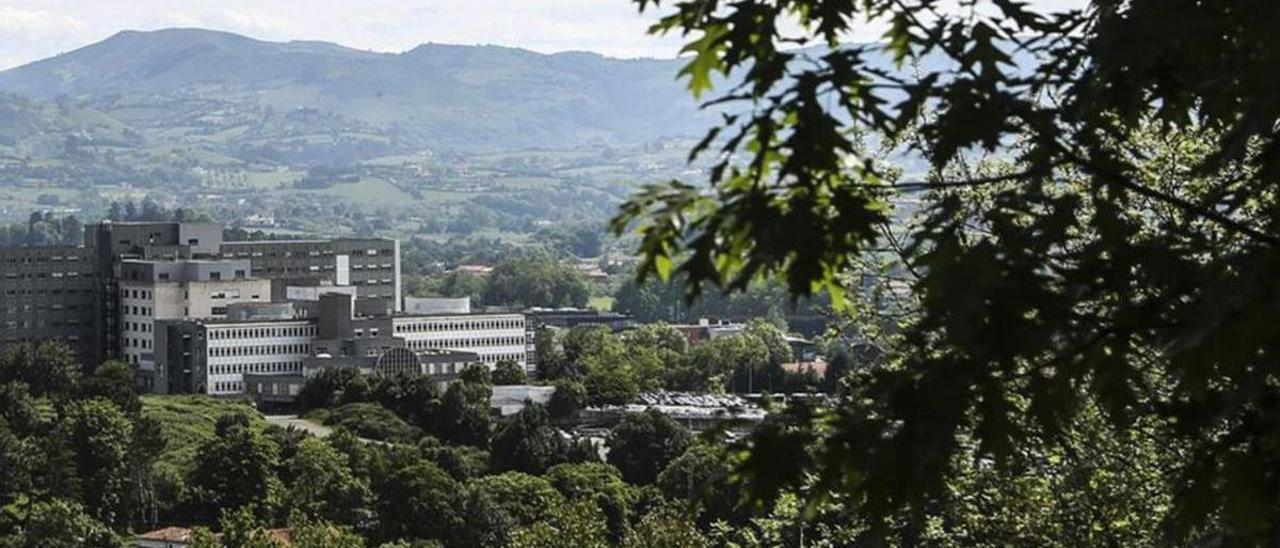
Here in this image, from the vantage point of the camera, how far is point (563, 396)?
6069 cm

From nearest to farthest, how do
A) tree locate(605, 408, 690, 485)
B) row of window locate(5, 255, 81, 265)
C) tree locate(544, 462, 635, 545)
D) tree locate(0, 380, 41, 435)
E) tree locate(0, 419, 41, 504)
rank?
1. tree locate(544, 462, 635, 545)
2. tree locate(0, 419, 41, 504)
3. tree locate(605, 408, 690, 485)
4. tree locate(0, 380, 41, 435)
5. row of window locate(5, 255, 81, 265)

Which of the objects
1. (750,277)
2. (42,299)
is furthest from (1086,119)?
(42,299)

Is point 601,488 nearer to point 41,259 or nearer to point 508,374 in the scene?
point 508,374

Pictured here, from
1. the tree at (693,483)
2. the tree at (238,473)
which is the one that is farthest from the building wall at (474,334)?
the tree at (693,483)

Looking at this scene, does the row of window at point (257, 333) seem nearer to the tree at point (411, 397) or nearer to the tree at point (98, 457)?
the tree at point (411, 397)

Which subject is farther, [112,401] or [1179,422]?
[112,401]

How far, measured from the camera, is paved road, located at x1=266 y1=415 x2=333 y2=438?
55172 mm

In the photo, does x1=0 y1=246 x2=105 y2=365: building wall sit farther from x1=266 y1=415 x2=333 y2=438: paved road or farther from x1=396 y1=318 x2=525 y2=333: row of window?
x1=266 y1=415 x2=333 y2=438: paved road

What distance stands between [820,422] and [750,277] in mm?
560

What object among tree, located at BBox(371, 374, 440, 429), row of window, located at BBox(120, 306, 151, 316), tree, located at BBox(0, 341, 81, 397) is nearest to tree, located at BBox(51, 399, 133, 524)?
tree, located at BBox(371, 374, 440, 429)

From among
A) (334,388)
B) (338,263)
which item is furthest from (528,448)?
(338,263)

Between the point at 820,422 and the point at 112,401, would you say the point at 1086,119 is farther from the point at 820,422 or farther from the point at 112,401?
the point at 112,401

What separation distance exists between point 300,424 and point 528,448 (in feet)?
31.5

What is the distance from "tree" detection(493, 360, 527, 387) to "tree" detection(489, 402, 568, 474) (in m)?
15.0
